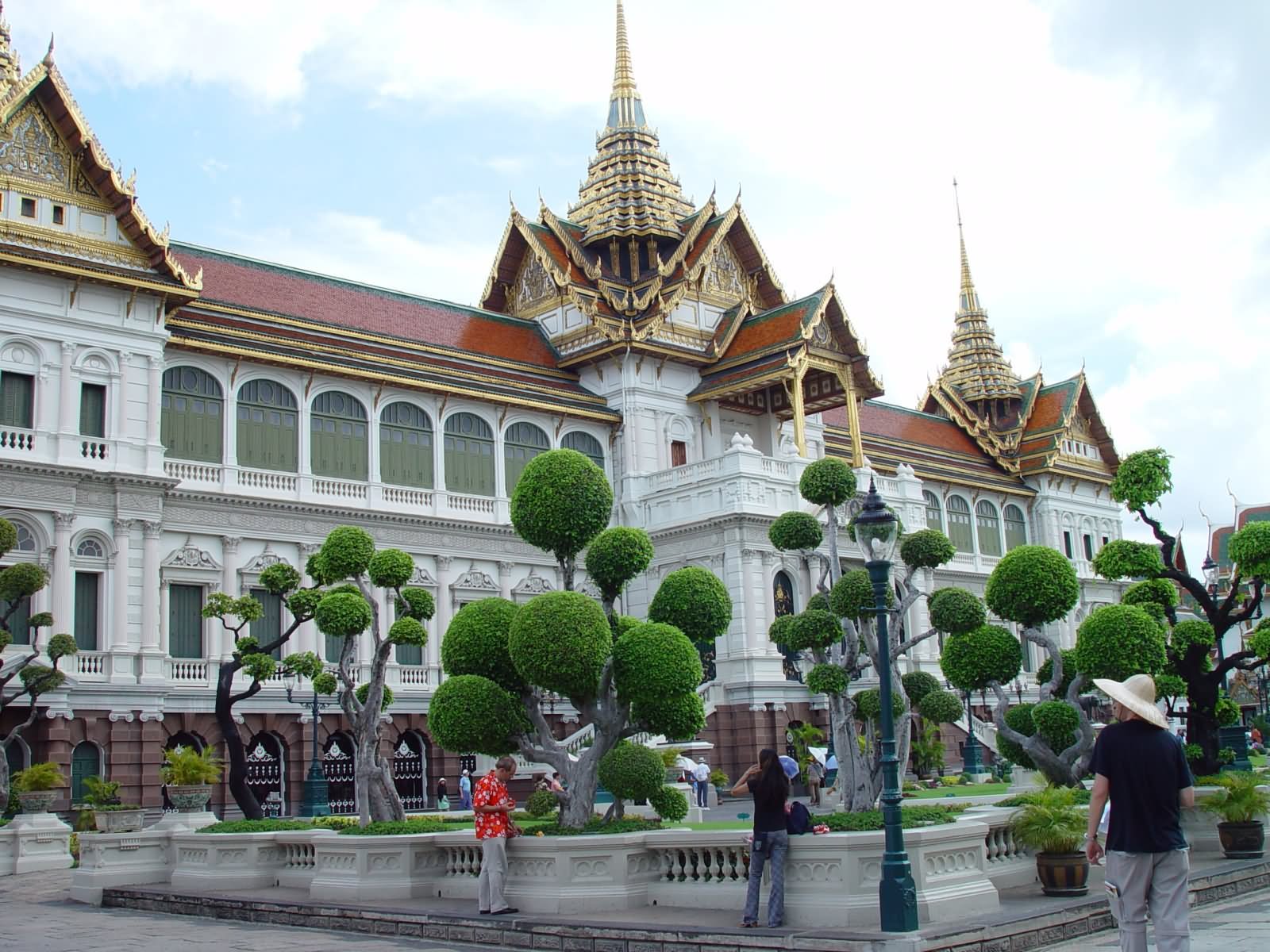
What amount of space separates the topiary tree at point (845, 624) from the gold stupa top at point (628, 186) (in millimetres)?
26402

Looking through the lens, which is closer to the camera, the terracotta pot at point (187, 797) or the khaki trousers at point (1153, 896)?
the khaki trousers at point (1153, 896)

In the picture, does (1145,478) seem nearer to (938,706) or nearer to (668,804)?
(938,706)

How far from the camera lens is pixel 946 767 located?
39562 mm

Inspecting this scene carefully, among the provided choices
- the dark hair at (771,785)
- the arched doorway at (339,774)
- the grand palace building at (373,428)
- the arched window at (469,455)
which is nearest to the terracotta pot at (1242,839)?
the dark hair at (771,785)

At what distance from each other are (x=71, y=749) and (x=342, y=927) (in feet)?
50.2

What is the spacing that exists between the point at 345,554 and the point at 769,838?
31.9ft

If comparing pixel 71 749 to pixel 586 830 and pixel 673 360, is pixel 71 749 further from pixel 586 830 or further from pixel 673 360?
pixel 673 360

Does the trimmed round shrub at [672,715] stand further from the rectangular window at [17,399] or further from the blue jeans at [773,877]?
the rectangular window at [17,399]

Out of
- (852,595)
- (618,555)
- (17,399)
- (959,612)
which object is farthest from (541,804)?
(17,399)

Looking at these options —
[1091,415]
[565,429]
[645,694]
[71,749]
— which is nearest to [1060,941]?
[645,694]

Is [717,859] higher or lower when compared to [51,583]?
lower

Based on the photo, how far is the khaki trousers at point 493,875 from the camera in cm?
1451

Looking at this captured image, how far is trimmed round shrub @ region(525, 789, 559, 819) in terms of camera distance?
56.9 ft

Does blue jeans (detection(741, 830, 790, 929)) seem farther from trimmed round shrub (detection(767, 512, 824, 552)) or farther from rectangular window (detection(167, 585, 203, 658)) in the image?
rectangular window (detection(167, 585, 203, 658))
